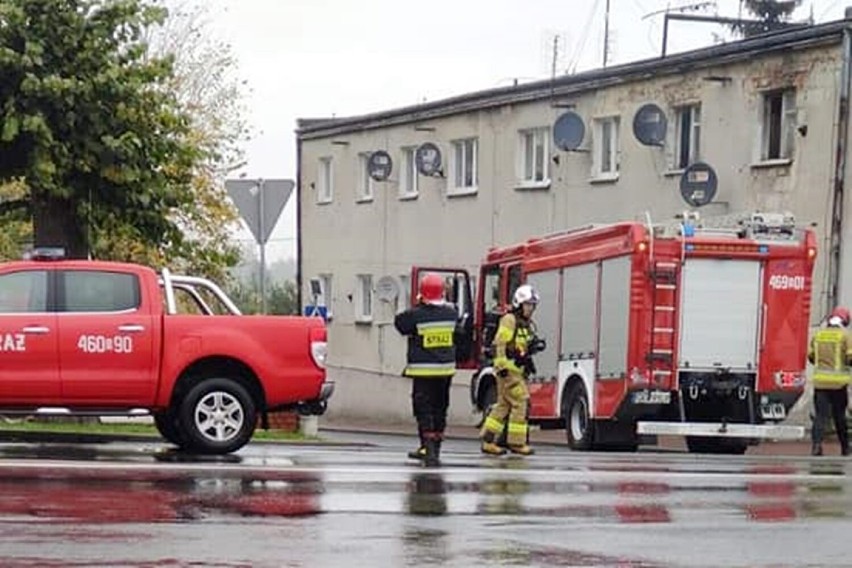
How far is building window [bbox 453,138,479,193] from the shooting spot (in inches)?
1526

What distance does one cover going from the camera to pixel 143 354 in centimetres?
1570

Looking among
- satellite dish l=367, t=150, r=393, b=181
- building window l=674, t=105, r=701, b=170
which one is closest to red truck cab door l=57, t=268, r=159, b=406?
building window l=674, t=105, r=701, b=170

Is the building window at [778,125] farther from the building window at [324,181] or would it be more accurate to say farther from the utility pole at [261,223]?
the building window at [324,181]

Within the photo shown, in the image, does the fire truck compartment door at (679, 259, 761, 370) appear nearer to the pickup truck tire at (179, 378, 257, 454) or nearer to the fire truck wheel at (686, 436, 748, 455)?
the fire truck wheel at (686, 436, 748, 455)

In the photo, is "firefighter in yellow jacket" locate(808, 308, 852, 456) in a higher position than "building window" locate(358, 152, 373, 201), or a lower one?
lower

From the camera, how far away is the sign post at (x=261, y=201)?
2036cm

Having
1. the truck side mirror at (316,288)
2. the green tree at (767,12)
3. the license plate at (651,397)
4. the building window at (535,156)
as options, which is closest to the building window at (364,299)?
the truck side mirror at (316,288)

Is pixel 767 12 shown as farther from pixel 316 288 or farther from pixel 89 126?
pixel 89 126

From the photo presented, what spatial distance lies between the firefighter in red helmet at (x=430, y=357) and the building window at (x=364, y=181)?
2781 cm

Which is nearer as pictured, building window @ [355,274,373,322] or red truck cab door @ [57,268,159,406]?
red truck cab door @ [57,268,159,406]

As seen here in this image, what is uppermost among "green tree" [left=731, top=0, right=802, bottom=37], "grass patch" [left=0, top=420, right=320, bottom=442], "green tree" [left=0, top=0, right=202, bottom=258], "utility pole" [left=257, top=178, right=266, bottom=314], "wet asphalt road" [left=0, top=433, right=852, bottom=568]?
"green tree" [left=731, top=0, right=802, bottom=37]

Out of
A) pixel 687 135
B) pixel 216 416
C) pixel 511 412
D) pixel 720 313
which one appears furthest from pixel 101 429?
pixel 687 135

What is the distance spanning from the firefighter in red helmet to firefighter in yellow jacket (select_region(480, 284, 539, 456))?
3.76ft

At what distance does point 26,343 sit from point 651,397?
8.35 m
